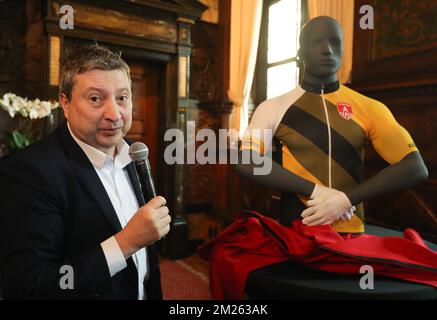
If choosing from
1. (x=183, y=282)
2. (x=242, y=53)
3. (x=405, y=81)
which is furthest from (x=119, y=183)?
(x=242, y=53)

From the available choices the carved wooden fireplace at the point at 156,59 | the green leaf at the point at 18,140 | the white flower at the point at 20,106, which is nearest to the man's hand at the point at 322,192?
the green leaf at the point at 18,140

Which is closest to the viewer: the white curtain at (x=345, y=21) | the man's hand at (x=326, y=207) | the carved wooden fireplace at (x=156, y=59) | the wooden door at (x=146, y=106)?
the man's hand at (x=326, y=207)

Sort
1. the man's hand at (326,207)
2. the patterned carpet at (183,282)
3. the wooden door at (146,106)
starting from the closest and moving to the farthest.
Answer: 1. the man's hand at (326,207)
2. the patterned carpet at (183,282)
3. the wooden door at (146,106)

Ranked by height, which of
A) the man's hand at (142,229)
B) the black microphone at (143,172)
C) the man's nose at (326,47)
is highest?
the man's nose at (326,47)

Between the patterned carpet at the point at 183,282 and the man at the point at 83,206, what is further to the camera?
the patterned carpet at the point at 183,282

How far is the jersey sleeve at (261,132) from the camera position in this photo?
1.26 m

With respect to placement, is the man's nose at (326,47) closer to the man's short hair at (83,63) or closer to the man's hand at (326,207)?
the man's hand at (326,207)

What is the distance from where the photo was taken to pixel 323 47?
1216 millimetres

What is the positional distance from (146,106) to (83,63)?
2.90m

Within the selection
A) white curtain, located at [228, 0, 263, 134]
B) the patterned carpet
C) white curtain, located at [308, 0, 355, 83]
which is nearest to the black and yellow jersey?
white curtain, located at [308, 0, 355, 83]

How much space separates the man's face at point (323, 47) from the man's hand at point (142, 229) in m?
0.75

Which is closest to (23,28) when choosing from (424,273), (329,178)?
(329,178)

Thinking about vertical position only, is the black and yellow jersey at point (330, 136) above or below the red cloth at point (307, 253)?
above
